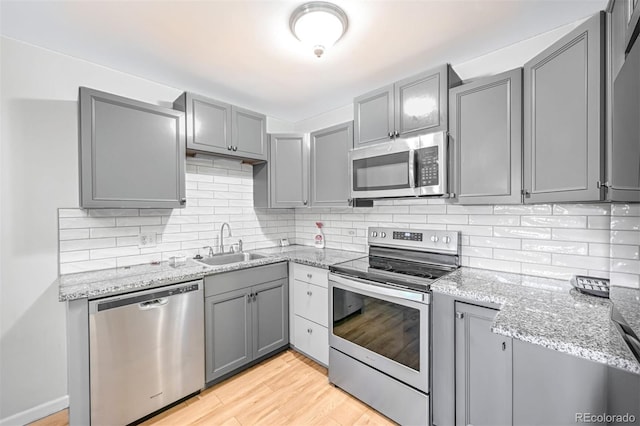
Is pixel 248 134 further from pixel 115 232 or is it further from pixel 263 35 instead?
pixel 115 232

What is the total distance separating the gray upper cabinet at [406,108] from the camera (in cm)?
195

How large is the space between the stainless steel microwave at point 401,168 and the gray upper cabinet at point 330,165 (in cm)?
23

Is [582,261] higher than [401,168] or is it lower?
lower

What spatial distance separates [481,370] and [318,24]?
7.15 feet

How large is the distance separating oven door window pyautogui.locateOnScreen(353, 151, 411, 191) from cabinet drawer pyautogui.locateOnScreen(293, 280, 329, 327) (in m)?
0.99

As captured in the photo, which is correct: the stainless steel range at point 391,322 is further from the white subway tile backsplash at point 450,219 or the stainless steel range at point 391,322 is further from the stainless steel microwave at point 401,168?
the stainless steel microwave at point 401,168

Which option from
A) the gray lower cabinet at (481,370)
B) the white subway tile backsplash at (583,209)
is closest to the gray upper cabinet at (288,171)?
the gray lower cabinet at (481,370)

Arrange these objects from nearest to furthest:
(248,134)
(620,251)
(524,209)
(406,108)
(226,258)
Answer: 1. (620,251)
2. (524,209)
3. (406,108)
4. (248,134)
5. (226,258)

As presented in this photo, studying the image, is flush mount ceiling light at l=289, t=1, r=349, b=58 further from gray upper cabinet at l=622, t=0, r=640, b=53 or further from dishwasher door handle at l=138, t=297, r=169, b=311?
dishwasher door handle at l=138, t=297, r=169, b=311

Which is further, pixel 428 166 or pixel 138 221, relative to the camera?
pixel 138 221

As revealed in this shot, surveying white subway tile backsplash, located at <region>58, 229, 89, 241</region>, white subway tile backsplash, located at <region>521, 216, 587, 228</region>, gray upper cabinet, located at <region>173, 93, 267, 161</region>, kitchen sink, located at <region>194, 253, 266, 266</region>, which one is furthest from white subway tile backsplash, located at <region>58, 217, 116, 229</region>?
white subway tile backsplash, located at <region>521, 216, 587, 228</region>

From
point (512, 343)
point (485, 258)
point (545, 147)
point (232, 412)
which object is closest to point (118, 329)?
point (232, 412)

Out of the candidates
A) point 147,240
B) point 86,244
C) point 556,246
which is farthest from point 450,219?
point 86,244

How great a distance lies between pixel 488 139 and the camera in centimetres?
175
